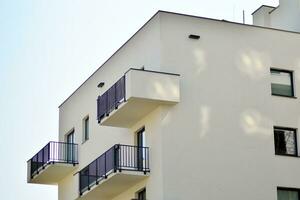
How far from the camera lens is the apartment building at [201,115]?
4356 centimetres

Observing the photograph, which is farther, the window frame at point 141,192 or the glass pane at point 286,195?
the glass pane at point 286,195

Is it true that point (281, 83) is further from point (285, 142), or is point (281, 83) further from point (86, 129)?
point (86, 129)

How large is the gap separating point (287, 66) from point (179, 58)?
5680 mm

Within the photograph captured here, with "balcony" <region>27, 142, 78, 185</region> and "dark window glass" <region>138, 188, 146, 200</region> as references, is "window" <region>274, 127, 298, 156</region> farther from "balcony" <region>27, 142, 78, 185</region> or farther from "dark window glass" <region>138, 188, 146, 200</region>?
"balcony" <region>27, 142, 78, 185</region>

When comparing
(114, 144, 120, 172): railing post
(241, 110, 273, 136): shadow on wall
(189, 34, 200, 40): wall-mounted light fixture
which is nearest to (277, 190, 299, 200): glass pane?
(241, 110, 273, 136): shadow on wall

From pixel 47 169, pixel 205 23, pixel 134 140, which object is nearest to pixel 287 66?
pixel 205 23

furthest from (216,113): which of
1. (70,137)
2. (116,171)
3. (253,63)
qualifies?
(70,137)

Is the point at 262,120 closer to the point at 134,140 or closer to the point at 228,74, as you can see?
the point at 228,74

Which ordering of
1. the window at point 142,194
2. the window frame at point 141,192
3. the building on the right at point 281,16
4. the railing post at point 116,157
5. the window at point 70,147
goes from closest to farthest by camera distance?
the railing post at point 116,157 → the window frame at point 141,192 → the window at point 142,194 → the building on the right at point 281,16 → the window at point 70,147

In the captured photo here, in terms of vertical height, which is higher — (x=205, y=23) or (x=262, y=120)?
(x=205, y=23)

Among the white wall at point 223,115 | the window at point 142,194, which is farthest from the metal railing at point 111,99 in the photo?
the window at point 142,194

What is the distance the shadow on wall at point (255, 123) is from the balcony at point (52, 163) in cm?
1191

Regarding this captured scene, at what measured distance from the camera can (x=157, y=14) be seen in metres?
44.9

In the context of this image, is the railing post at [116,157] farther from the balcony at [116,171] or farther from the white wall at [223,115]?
the white wall at [223,115]
